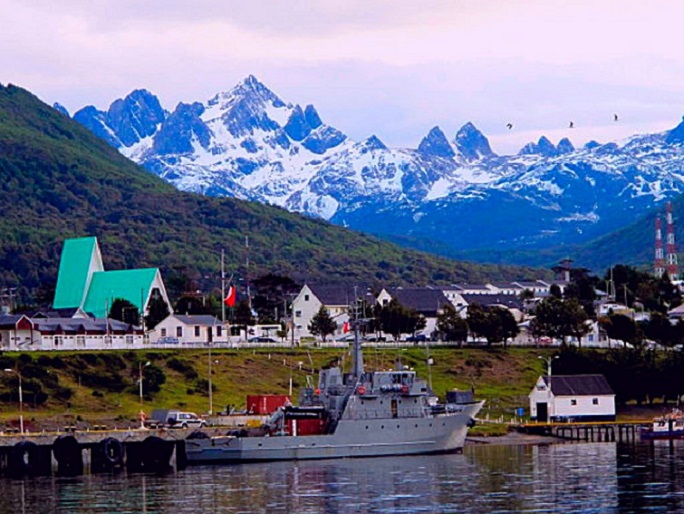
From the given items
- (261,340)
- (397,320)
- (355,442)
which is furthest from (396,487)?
(397,320)

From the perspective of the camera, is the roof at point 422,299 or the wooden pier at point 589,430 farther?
the roof at point 422,299

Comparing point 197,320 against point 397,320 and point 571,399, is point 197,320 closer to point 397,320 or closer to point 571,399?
point 397,320

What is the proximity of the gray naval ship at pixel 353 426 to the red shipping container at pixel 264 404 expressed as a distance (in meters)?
5.39

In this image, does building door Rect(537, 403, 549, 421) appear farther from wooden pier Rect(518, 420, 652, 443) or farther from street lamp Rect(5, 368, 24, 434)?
street lamp Rect(5, 368, 24, 434)

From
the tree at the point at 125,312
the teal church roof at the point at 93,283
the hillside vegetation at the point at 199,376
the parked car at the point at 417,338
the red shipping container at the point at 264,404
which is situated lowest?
the red shipping container at the point at 264,404

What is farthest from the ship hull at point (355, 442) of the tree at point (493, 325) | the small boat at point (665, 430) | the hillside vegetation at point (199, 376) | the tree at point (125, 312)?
the tree at point (125, 312)

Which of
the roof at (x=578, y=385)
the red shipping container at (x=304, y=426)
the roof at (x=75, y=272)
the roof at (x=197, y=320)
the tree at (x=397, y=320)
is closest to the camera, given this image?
the red shipping container at (x=304, y=426)

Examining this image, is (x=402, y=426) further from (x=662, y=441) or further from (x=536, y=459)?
(x=662, y=441)

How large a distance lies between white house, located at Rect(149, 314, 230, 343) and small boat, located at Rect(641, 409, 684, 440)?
47.1 meters

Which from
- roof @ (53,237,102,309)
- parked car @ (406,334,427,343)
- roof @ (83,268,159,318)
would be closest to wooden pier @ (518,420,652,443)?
parked car @ (406,334,427,343)

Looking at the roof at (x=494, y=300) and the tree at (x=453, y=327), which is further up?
the roof at (x=494, y=300)

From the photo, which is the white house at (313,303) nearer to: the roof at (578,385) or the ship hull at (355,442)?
the roof at (578,385)

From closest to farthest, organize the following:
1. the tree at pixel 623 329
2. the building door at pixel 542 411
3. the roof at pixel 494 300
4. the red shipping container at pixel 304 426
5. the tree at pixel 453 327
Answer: the red shipping container at pixel 304 426 → the building door at pixel 542 411 → the tree at pixel 453 327 → the tree at pixel 623 329 → the roof at pixel 494 300

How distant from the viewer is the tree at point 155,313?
157 metres
